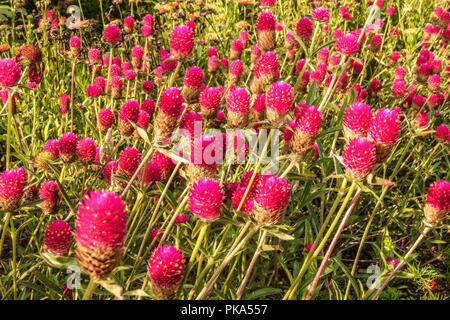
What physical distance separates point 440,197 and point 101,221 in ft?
4.65

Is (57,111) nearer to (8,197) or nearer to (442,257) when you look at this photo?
(8,197)

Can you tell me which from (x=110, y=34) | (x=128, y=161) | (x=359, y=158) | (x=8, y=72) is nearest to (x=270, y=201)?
(x=359, y=158)

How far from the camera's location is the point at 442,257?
2889mm

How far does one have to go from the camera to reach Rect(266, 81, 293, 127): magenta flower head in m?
1.73

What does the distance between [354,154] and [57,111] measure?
117 inches

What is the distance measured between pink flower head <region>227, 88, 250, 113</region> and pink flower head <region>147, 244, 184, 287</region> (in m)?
0.80

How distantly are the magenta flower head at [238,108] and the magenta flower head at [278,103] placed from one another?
5.1 inches

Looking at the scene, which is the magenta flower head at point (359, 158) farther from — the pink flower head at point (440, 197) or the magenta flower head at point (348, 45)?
the magenta flower head at point (348, 45)

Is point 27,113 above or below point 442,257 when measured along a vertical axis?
above

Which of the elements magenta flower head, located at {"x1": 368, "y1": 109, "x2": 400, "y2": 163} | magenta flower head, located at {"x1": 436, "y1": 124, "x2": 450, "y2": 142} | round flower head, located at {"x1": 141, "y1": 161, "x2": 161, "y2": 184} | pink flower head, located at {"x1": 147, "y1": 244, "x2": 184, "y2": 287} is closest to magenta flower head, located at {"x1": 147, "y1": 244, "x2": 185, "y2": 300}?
pink flower head, located at {"x1": 147, "y1": 244, "x2": 184, "y2": 287}

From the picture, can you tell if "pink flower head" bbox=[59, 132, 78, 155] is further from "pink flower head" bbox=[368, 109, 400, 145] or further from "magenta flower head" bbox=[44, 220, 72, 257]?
"pink flower head" bbox=[368, 109, 400, 145]

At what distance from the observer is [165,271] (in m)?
1.27
